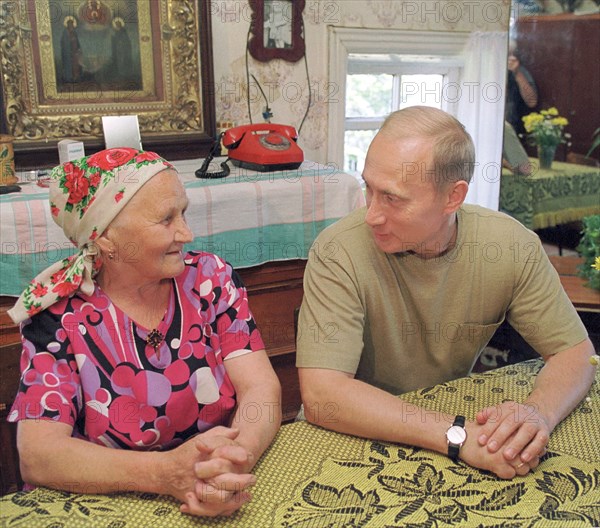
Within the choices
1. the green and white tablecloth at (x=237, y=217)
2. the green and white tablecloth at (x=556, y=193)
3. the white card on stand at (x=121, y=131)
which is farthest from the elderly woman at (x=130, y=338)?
the green and white tablecloth at (x=556, y=193)

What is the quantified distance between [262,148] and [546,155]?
1829 millimetres

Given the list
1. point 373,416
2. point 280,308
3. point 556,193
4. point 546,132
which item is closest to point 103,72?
point 280,308

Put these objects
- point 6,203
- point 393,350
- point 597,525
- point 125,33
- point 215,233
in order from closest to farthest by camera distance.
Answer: point 597,525
point 393,350
point 6,203
point 215,233
point 125,33

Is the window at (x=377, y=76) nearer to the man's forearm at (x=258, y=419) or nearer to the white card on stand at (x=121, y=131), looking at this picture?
the white card on stand at (x=121, y=131)

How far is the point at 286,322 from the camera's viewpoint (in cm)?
277

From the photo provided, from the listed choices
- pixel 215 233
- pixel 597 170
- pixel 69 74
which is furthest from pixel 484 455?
pixel 597 170

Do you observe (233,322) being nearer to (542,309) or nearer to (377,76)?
→ (542,309)

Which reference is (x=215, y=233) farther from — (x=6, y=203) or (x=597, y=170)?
(x=597, y=170)

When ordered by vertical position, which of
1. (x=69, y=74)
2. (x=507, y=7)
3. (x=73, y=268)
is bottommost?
(x=73, y=268)

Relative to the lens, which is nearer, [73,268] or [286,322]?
[73,268]

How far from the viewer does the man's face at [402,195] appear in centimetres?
142

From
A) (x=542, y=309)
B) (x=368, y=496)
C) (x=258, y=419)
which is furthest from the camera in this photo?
(x=542, y=309)

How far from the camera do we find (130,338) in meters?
1.34

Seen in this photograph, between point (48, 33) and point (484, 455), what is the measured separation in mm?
2263
